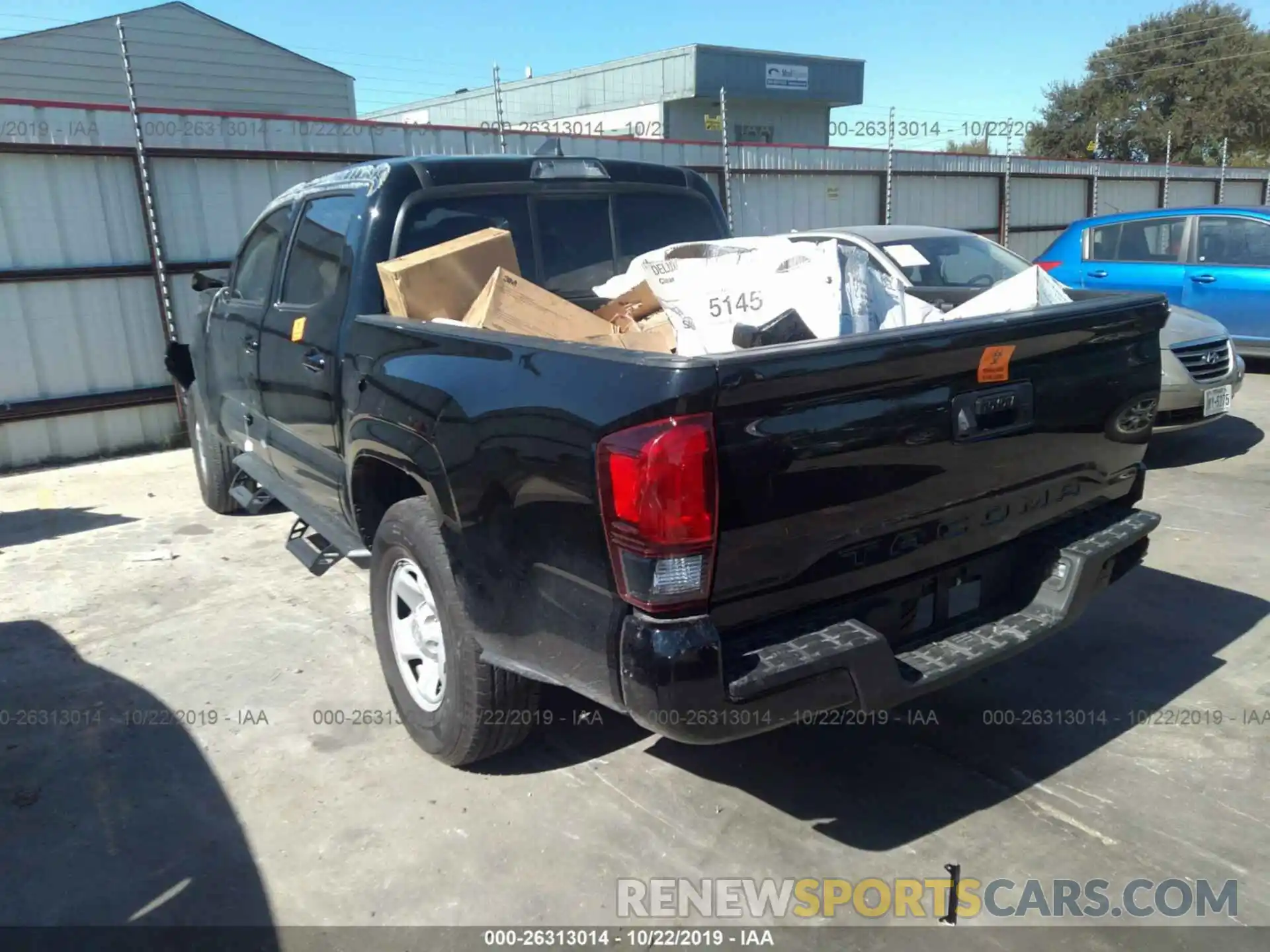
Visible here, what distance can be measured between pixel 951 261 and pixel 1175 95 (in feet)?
123

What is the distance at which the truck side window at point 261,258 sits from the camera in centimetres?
471

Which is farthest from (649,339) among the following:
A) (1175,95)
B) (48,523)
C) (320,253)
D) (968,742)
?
(1175,95)

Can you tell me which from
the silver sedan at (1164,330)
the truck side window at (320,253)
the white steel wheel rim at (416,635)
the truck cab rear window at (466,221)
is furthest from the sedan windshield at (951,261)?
the white steel wheel rim at (416,635)

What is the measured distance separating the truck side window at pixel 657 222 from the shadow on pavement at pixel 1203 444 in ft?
13.7

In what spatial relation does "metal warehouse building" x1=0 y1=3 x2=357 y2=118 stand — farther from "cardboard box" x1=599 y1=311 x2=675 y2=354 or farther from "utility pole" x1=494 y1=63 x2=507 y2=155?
"cardboard box" x1=599 y1=311 x2=675 y2=354

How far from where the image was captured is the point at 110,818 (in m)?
3.19

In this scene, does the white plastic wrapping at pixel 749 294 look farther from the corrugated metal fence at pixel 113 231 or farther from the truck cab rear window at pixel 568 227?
the corrugated metal fence at pixel 113 231

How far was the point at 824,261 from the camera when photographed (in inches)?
121

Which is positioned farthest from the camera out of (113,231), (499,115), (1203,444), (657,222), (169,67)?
(169,67)

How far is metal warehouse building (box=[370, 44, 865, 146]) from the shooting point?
29.7 m

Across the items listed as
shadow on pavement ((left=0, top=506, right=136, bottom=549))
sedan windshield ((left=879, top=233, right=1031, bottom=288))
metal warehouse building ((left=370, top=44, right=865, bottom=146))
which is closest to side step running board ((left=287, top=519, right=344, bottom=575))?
shadow on pavement ((left=0, top=506, right=136, bottom=549))

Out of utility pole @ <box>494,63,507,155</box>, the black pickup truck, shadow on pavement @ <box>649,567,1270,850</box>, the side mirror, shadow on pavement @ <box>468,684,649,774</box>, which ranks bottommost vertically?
shadow on pavement @ <box>649,567,1270,850</box>

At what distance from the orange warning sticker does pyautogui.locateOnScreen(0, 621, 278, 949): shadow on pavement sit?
98.0 inches

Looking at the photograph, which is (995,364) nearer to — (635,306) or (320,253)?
(635,306)
